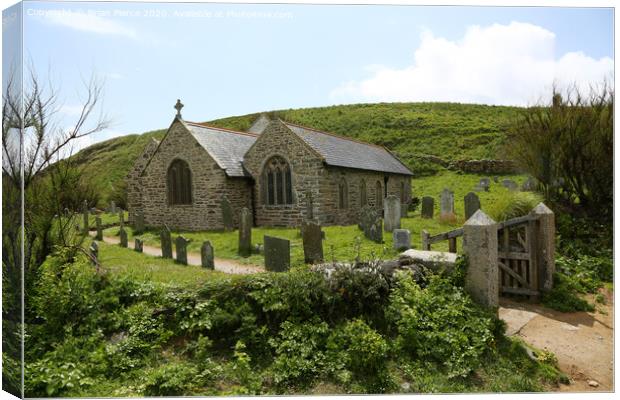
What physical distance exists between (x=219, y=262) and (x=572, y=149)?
7.79 meters

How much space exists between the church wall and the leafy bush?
894 centimetres

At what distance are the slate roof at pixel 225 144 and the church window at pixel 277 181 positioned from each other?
1016mm

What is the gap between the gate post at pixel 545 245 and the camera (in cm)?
703

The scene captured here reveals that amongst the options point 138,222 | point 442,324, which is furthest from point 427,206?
point 138,222

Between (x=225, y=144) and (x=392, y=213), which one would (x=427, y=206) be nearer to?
(x=392, y=213)

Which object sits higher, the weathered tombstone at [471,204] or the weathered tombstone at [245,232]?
the weathered tombstone at [471,204]

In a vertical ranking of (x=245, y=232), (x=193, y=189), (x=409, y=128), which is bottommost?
(x=245, y=232)

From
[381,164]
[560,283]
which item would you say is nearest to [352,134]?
[381,164]

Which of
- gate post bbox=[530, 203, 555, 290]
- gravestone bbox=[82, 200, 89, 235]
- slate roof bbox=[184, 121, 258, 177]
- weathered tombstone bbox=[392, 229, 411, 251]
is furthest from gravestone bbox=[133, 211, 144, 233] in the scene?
gate post bbox=[530, 203, 555, 290]

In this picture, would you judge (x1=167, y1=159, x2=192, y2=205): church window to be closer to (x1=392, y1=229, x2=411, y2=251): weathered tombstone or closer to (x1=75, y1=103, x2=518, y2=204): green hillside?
(x1=75, y1=103, x2=518, y2=204): green hillside

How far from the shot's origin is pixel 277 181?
1449 centimetres

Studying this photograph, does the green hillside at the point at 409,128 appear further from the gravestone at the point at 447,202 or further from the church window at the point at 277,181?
the gravestone at the point at 447,202

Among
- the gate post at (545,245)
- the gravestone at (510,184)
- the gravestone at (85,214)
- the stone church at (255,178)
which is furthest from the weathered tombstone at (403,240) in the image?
the gravestone at (85,214)

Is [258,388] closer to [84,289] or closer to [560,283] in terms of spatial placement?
[84,289]
